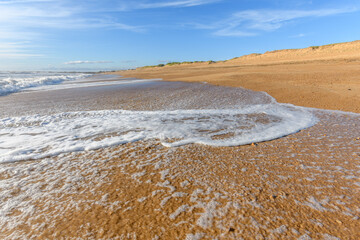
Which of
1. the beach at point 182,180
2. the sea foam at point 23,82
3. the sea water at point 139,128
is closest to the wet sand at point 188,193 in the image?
the beach at point 182,180

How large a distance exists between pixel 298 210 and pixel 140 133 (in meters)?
3.13

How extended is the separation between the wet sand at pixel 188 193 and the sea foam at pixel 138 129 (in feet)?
1.35

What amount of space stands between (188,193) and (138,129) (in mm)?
2584

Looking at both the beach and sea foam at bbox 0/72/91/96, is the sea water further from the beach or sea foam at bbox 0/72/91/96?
sea foam at bbox 0/72/91/96

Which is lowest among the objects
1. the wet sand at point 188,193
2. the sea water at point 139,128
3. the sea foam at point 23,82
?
the wet sand at point 188,193

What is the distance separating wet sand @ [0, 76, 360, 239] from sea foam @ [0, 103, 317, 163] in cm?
41

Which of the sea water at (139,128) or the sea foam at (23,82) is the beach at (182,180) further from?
the sea foam at (23,82)

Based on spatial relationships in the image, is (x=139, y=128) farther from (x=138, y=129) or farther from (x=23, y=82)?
(x=23, y=82)

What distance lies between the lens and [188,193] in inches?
88.4

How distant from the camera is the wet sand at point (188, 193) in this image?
1.76m

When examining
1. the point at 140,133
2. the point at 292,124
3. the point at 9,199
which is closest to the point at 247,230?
the point at 9,199

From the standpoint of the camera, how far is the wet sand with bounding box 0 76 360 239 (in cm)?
176

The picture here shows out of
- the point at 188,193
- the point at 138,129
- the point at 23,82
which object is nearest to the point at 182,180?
the point at 188,193

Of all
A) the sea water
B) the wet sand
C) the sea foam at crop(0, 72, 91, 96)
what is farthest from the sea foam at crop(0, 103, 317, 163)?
the sea foam at crop(0, 72, 91, 96)
